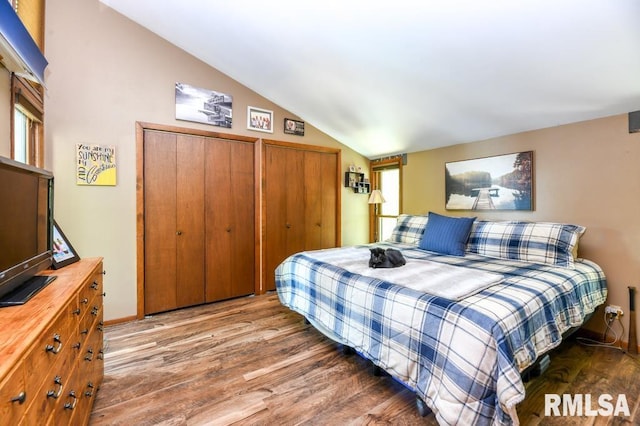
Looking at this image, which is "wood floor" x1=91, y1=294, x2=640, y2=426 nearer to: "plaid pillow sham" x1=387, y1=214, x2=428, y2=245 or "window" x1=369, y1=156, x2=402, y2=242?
"plaid pillow sham" x1=387, y1=214, x2=428, y2=245

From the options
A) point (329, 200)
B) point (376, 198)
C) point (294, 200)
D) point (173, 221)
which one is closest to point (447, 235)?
point (376, 198)

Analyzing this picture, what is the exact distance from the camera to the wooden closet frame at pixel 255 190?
Answer: 2844 mm

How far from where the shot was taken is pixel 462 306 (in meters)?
1.42

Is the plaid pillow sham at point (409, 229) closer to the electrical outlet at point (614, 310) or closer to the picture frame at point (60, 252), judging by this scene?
the electrical outlet at point (614, 310)

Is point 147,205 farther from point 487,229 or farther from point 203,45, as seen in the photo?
point 487,229

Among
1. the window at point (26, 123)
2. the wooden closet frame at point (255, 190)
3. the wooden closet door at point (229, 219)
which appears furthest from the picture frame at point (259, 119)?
the window at point (26, 123)

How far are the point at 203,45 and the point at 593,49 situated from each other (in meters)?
3.23

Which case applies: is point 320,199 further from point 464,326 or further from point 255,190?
point 464,326

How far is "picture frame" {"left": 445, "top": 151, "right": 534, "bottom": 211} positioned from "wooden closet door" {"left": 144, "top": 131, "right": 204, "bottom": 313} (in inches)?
118

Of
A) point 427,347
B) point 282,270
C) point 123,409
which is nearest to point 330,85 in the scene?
point 282,270

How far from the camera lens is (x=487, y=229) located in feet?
9.20

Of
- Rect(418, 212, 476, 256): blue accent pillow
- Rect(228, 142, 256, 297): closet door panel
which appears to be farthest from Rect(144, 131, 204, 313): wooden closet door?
Rect(418, 212, 476, 256): blue accent pillow

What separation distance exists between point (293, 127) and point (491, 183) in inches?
98.8

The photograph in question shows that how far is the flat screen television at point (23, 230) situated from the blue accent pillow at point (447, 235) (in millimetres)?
2950
